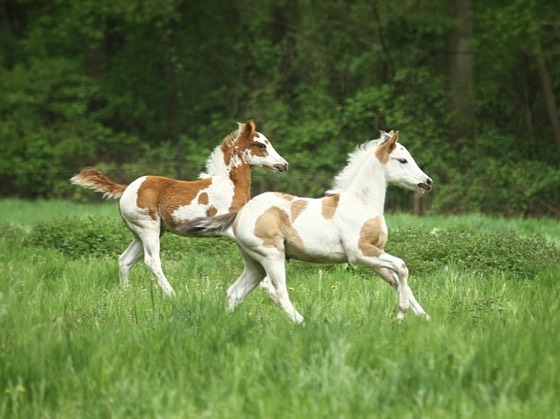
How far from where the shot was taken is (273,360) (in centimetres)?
601

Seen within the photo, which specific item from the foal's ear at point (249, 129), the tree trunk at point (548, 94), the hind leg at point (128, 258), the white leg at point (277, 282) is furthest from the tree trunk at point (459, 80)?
the white leg at point (277, 282)

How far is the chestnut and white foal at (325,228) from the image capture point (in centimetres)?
789

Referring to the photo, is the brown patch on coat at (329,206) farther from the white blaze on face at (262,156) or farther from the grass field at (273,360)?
the white blaze on face at (262,156)

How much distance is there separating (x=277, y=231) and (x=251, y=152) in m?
2.92

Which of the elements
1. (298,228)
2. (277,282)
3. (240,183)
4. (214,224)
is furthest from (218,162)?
(277,282)

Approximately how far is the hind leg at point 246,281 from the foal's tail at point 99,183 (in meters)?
2.96

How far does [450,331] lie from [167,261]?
21.4 ft

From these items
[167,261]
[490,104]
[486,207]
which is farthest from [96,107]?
[167,261]

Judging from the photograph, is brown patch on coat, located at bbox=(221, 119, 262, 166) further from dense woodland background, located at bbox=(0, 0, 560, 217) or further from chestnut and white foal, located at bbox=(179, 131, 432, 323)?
dense woodland background, located at bbox=(0, 0, 560, 217)

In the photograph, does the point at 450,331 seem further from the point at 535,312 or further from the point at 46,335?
the point at 46,335

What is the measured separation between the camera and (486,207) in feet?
73.5

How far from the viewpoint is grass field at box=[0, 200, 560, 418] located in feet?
17.5

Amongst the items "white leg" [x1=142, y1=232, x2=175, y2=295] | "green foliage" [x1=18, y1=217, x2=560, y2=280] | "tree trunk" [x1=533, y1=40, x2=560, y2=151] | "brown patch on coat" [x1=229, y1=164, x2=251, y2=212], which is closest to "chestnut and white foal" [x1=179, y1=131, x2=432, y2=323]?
"white leg" [x1=142, y1=232, x2=175, y2=295]

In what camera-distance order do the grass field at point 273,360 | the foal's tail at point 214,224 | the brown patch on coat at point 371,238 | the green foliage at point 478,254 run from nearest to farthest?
the grass field at point 273,360, the brown patch on coat at point 371,238, the foal's tail at point 214,224, the green foliage at point 478,254
